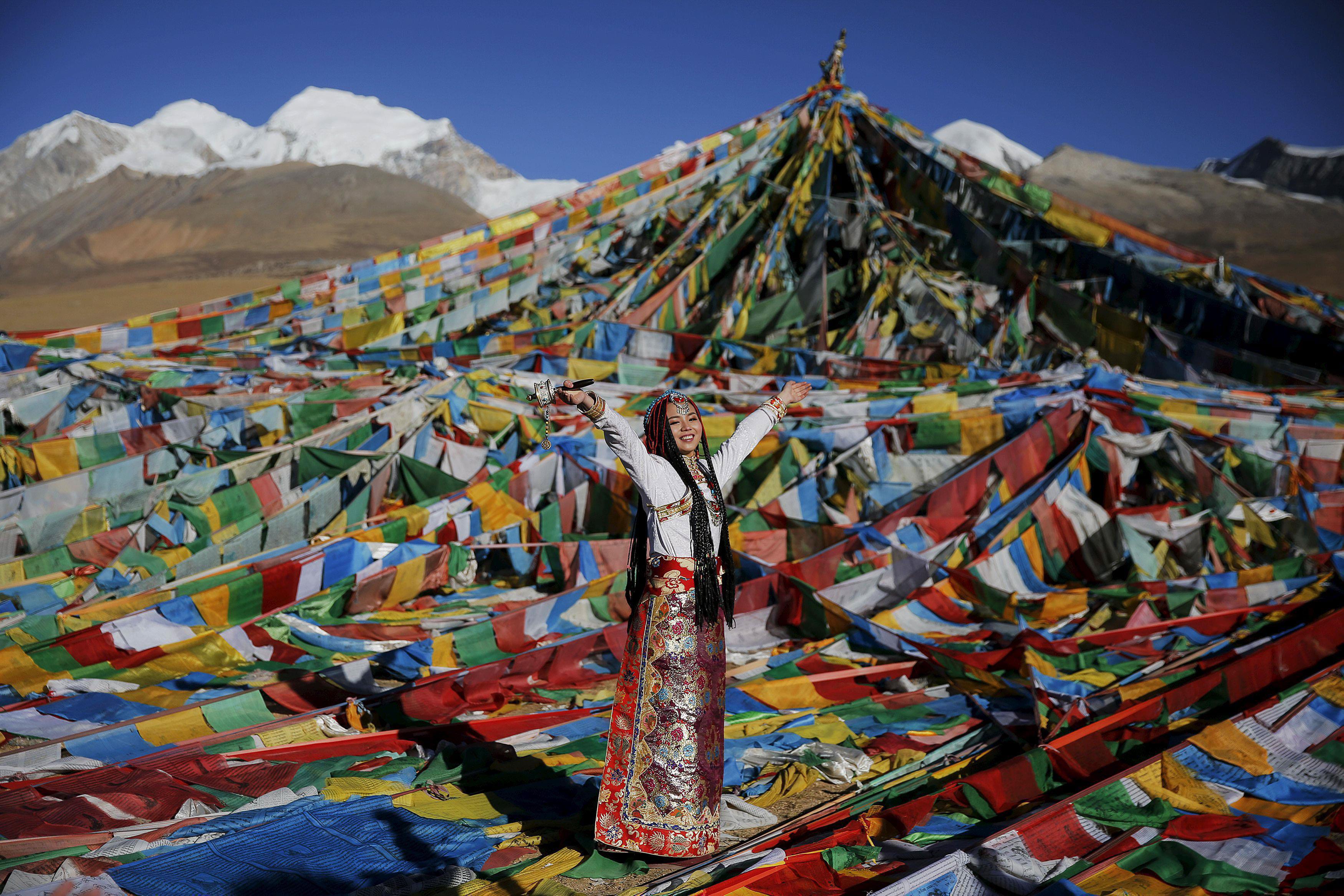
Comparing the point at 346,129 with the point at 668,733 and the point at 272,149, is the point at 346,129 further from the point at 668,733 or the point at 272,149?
the point at 668,733

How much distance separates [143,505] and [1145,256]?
28.3ft

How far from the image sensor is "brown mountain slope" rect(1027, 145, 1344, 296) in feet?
101

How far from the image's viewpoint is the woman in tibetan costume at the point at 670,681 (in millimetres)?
2574

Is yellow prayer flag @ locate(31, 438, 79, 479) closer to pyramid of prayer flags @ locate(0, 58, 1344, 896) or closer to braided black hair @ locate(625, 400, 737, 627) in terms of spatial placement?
pyramid of prayer flags @ locate(0, 58, 1344, 896)

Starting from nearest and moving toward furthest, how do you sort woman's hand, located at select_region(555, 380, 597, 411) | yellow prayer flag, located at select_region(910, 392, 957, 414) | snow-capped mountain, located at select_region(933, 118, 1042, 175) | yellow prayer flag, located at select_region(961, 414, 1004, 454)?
woman's hand, located at select_region(555, 380, 597, 411) → yellow prayer flag, located at select_region(961, 414, 1004, 454) → yellow prayer flag, located at select_region(910, 392, 957, 414) → snow-capped mountain, located at select_region(933, 118, 1042, 175)

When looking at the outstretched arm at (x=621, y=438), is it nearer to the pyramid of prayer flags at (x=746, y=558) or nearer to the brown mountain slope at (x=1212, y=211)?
the pyramid of prayer flags at (x=746, y=558)

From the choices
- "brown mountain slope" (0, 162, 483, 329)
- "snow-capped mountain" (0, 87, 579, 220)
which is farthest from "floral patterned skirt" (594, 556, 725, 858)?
"snow-capped mountain" (0, 87, 579, 220)

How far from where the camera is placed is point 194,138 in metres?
84.4

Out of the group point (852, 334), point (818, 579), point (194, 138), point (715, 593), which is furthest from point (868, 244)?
point (194, 138)

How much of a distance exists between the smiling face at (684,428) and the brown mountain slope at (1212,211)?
2986 cm

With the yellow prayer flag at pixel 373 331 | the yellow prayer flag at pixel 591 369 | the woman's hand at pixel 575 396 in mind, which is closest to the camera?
the woman's hand at pixel 575 396

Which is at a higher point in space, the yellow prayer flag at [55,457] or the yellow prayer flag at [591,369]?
the yellow prayer flag at [591,369]

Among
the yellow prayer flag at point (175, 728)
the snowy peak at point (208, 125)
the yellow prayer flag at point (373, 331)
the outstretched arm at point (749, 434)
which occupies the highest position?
the snowy peak at point (208, 125)

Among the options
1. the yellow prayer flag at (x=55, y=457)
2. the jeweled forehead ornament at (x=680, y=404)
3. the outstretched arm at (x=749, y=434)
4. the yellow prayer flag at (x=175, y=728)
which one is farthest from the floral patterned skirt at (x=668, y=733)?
the yellow prayer flag at (x=55, y=457)
